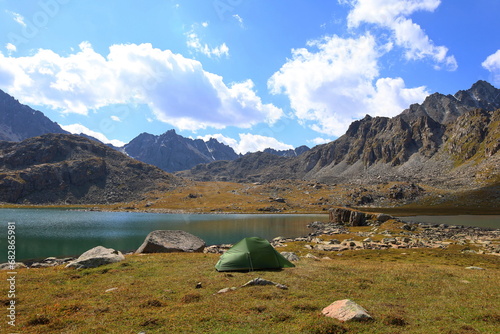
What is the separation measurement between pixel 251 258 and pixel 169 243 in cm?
1695

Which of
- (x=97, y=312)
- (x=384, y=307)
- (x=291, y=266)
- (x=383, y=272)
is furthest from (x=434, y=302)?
(x=97, y=312)

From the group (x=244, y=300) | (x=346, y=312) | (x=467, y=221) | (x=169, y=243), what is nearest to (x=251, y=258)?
(x=244, y=300)

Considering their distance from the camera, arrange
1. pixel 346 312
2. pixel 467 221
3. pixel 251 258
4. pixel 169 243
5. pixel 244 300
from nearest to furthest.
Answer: pixel 346 312 → pixel 244 300 → pixel 251 258 → pixel 169 243 → pixel 467 221

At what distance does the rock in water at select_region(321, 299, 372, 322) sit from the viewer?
12.3 m

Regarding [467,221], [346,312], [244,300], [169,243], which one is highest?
[346,312]

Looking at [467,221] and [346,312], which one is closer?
[346,312]

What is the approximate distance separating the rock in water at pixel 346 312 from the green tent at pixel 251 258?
→ 35.7 feet

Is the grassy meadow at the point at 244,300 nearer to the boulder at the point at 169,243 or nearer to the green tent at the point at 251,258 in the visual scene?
the green tent at the point at 251,258

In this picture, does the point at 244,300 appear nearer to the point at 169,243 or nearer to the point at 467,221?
the point at 169,243

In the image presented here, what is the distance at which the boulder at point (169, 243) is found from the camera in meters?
35.9

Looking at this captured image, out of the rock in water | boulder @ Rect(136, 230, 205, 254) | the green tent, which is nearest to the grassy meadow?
the rock in water

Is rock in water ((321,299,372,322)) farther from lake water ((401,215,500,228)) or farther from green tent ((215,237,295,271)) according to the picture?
lake water ((401,215,500,228))

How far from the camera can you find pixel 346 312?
42.0 ft

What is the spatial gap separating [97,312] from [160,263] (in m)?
13.5
